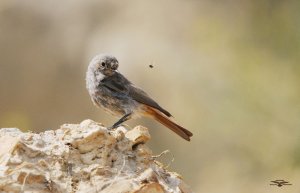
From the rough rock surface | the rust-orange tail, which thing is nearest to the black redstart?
the rust-orange tail

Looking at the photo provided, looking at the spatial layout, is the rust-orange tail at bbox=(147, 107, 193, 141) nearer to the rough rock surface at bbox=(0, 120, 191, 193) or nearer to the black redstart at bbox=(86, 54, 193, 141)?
the black redstart at bbox=(86, 54, 193, 141)

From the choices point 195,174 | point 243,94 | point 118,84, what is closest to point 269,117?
point 243,94

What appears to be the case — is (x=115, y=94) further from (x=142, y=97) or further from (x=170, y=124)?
(x=170, y=124)

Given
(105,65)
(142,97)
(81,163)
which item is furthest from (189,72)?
(81,163)

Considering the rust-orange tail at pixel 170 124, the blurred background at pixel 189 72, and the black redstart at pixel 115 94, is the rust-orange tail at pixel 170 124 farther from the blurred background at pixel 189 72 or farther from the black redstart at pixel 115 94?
the blurred background at pixel 189 72

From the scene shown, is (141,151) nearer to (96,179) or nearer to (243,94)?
(96,179)

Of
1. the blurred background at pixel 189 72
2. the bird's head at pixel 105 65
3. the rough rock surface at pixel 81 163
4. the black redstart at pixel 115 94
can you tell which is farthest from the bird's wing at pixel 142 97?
the blurred background at pixel 189 72
